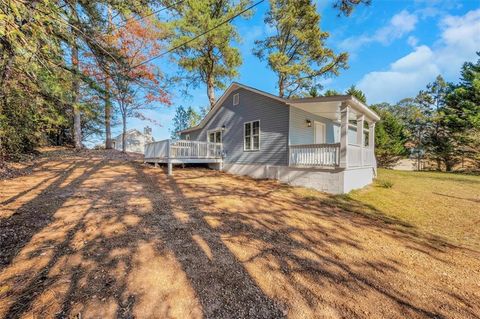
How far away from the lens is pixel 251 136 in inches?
470

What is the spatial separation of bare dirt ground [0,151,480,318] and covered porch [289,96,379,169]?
3.16m

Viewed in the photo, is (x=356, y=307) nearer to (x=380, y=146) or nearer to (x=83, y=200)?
(x=83, y=200)

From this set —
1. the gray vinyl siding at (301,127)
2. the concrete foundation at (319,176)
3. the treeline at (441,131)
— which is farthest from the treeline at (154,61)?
the treeline at (441,131)

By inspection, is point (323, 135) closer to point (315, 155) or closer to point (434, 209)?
point (315, 155)

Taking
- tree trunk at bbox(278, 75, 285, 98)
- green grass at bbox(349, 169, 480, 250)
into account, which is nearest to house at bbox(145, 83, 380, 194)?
green grass at bbox(349, 169, 480, 250)

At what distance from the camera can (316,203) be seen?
23.2ft

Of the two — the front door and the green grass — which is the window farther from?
the green grass

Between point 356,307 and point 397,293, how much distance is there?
732 mm

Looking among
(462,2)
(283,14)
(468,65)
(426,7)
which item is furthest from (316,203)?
(468,65)

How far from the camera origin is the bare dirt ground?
2342mm

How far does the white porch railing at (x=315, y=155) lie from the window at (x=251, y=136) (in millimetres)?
2235

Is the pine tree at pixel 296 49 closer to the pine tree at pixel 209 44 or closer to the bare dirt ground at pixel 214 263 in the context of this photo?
the pine tree at pixel 209 44

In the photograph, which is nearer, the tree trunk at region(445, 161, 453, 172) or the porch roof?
the porch roof

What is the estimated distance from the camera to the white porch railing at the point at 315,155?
852cm
